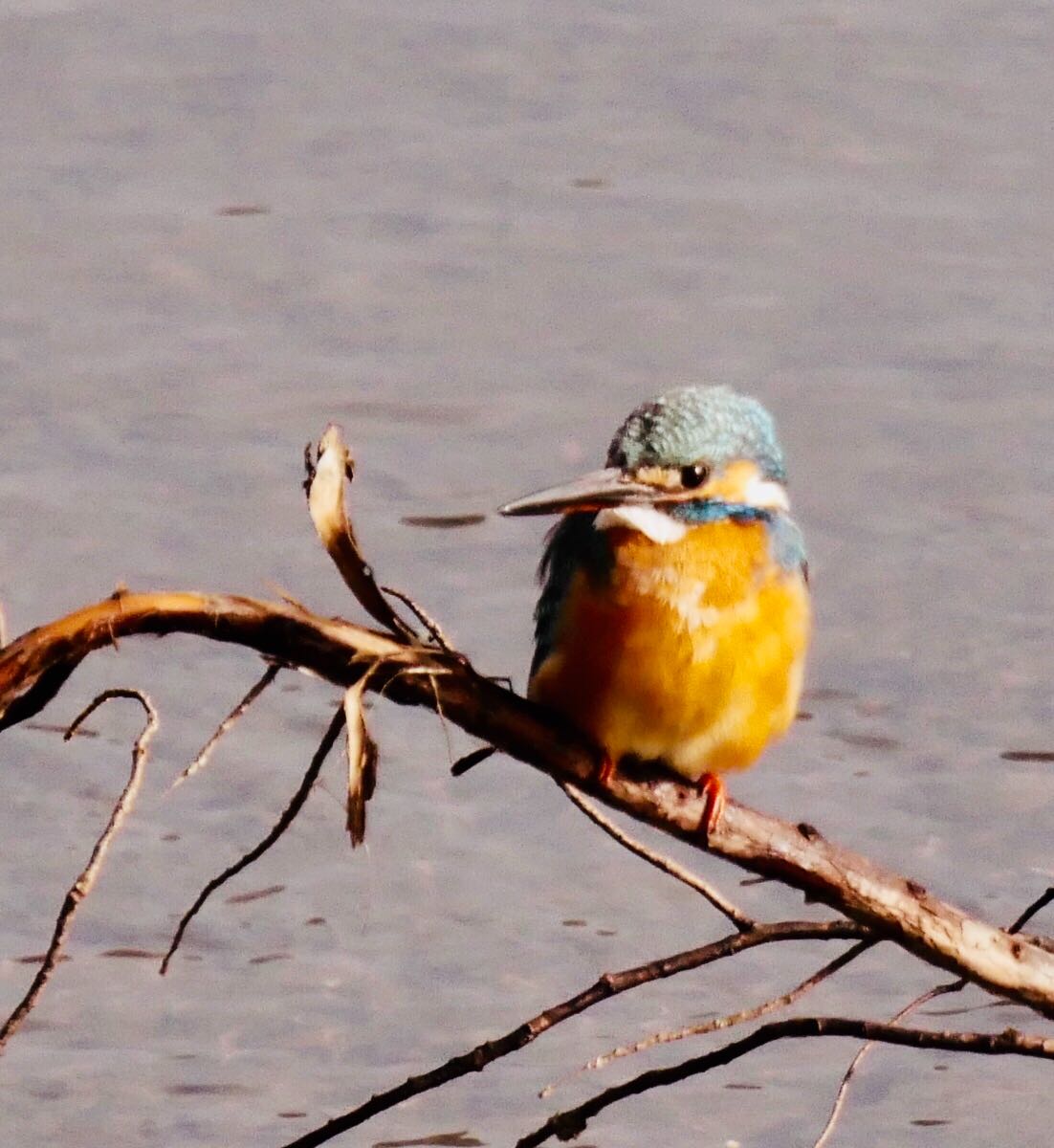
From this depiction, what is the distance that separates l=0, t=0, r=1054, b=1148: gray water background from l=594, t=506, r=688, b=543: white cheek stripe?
0.84 m

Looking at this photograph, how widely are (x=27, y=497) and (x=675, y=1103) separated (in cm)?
208

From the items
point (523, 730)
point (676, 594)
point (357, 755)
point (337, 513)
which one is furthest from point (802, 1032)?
point (337, 513)

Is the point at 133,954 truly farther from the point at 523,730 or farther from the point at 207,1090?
the point at 523,730

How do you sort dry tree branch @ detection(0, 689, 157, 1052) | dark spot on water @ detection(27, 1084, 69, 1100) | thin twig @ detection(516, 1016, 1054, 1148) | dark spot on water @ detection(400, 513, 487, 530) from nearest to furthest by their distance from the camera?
dry tree branch @ detection(0, 689, 157, 1052)
thin twig @ detection(516, 1016, 1054, 1148)
dark spot on water @ detection(27, 1084, 69, 1100)
dark spot on water @ detection(400, 513, 487, 530)

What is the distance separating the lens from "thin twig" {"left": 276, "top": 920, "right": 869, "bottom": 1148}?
9.20 feet

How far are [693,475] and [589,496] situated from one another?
0.18m

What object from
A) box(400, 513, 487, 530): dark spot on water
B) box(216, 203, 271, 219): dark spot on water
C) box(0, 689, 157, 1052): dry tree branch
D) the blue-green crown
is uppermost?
the blue-green crown

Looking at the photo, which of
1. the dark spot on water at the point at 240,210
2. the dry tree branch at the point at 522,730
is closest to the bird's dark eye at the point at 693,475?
the dry tree branch at the point at 522,730

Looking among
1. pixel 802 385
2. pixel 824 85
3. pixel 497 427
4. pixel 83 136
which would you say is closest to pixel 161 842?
pixel 497 427

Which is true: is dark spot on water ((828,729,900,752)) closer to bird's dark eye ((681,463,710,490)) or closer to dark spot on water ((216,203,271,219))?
bird's dark eye ((681,463,710,490))

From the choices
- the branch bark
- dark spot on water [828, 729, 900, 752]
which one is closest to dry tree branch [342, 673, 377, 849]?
the branch bark

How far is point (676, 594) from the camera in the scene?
332 cm

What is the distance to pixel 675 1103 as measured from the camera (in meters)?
4.34

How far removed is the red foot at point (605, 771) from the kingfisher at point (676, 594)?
0.10 meters
